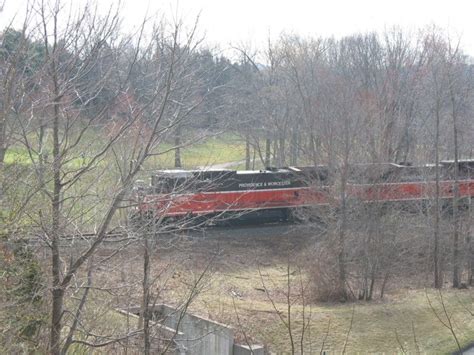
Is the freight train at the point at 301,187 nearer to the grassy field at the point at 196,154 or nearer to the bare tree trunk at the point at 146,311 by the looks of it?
the grassy field at the point at 196,154

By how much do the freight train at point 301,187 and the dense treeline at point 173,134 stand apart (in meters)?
0.52

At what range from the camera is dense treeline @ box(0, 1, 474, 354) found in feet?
27.9

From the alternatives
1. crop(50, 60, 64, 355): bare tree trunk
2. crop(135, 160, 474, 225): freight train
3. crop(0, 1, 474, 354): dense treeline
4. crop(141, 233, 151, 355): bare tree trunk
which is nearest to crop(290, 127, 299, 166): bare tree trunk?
crop(0, 1, 474, 354): dense treeline

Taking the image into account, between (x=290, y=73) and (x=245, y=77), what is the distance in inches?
193

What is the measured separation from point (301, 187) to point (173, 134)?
726 inches

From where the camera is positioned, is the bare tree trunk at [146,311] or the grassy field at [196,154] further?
the grassy field at [196,154]

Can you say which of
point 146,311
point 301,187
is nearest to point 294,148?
point 301,187

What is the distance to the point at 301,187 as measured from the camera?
30031 millimetres

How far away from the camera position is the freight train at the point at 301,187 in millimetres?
22203

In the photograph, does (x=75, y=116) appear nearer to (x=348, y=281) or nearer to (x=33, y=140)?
(x=33, y=140)

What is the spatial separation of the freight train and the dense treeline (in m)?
0.52

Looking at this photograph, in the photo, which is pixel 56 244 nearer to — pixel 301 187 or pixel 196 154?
pixel 301 187

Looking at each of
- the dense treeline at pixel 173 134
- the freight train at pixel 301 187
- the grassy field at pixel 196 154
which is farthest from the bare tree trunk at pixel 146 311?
the freight train at pixel 301 187

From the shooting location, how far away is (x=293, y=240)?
30.0 m
